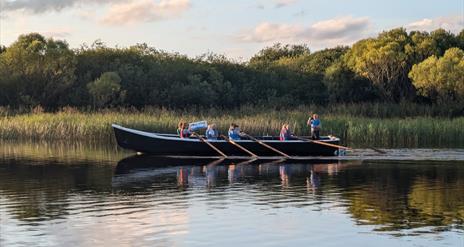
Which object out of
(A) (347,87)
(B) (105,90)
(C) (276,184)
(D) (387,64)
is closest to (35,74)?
(B) (105,90)

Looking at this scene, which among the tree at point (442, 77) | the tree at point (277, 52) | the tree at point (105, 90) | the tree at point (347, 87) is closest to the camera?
the tree at point (442, 77)

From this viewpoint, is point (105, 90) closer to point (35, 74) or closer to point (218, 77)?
point (35, 74)

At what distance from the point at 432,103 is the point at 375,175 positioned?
95.8 feet

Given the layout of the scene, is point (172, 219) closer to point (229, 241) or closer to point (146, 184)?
point (229, 241)

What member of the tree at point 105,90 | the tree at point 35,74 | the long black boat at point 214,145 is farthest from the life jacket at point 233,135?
the tree at point 35,74

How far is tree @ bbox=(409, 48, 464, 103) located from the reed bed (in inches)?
400

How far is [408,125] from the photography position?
123 ft

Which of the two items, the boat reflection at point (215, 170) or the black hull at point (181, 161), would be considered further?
the black hull at point (181, 161)

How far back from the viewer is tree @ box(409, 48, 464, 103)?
162 feet

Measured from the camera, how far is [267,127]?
37625mm

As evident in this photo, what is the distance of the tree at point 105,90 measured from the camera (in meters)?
50.8

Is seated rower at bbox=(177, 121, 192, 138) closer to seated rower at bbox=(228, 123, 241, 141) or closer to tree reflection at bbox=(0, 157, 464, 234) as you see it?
seated rower at bbox=(228, 123, 241, 141)

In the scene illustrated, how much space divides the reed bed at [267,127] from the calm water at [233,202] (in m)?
7.21

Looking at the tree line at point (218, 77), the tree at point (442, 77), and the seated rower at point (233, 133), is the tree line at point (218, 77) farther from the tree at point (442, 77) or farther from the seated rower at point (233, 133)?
the seated rower at point (233, 133)
